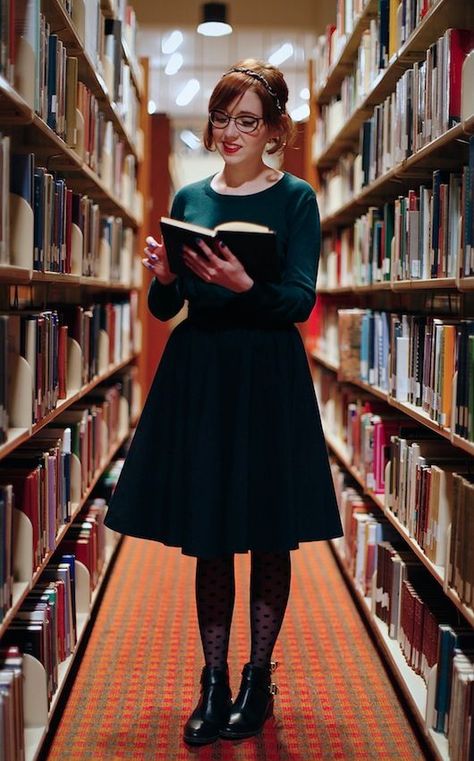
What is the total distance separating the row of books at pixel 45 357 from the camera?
169 cm

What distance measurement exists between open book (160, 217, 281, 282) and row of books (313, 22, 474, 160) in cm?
53

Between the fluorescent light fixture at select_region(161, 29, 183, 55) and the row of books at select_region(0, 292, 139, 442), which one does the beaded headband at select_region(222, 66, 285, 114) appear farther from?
the fluorescent light fixture at select_region(161, 29, 183, 55)

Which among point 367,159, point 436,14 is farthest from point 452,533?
point 367,159

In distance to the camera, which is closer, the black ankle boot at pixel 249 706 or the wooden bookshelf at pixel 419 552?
the wooden bookshelf at pixel 419 552

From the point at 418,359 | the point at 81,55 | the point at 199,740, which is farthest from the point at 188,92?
the point at 199,740

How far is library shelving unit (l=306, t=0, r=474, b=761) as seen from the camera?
197 centimetres

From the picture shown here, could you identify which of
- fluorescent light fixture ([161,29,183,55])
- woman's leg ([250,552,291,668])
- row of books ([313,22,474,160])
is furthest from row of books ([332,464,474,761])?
Answer: fluorescent light fixture ([161,29,183,55])

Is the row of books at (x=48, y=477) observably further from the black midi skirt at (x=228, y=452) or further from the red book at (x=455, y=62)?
the red book at (x=455, y=62)

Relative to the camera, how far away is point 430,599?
225 cm

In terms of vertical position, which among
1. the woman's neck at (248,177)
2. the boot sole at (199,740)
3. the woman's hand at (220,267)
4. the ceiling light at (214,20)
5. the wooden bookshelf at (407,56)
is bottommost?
the boot sole at (199,740)

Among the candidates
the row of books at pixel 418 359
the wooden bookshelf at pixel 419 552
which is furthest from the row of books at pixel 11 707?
the row of books at pixel 418 359

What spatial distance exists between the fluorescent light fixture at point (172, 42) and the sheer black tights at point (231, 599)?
21.3ft

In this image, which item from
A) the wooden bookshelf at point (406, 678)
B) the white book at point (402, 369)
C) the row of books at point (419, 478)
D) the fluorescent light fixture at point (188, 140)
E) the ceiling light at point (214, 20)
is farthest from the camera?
the fluorescent light fixture at point (188, 140)

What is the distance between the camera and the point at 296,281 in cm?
185
